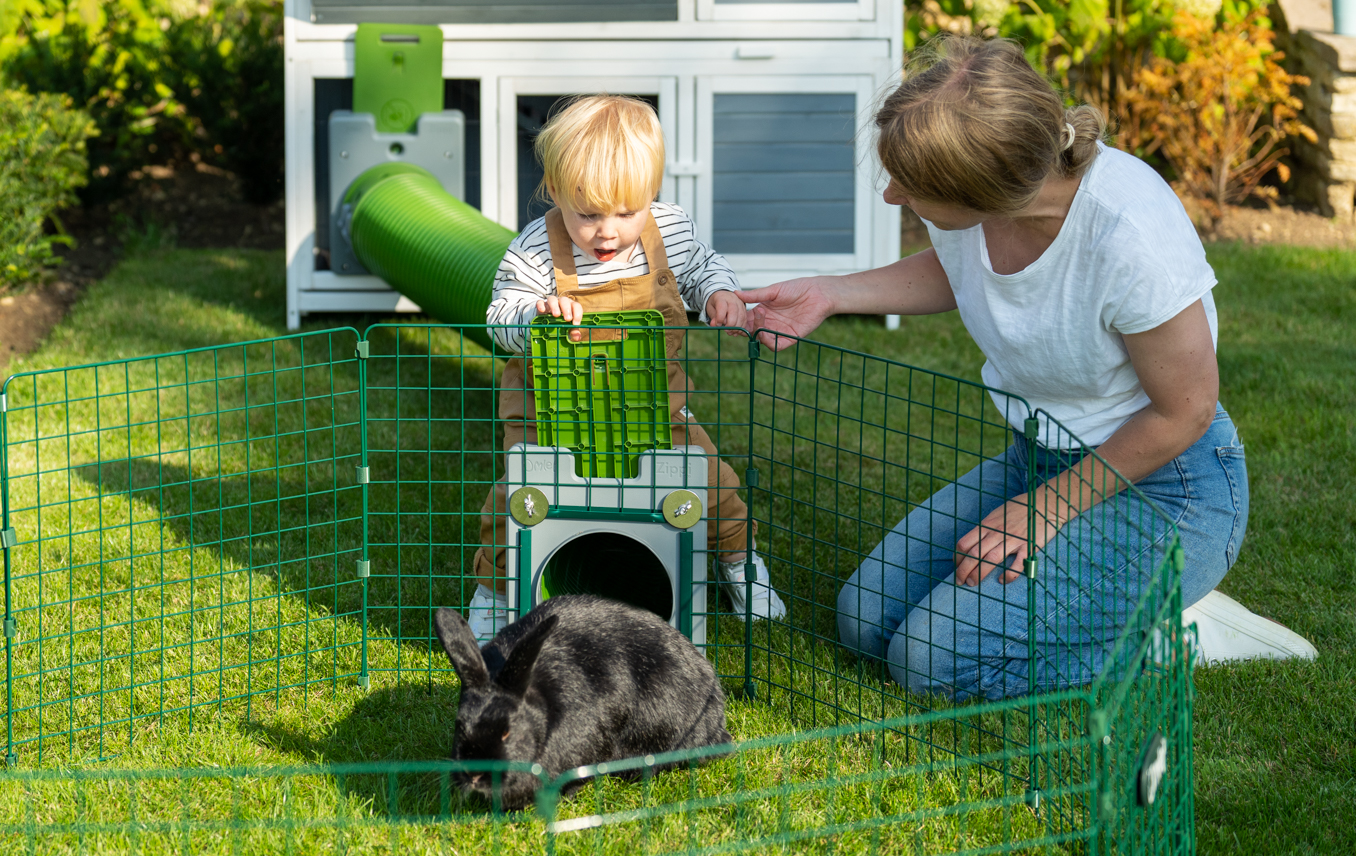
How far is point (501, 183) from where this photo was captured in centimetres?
570

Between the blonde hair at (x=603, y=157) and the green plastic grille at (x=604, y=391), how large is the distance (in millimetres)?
283

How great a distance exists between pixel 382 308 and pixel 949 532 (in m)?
3.43

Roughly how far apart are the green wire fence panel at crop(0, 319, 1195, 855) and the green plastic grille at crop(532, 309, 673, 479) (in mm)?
43

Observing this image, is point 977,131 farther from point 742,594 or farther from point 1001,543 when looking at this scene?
point 742,594

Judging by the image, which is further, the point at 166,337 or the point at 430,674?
the point at 166,337

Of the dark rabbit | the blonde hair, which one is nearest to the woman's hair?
the blonde hair

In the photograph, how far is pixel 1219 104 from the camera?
673 cm

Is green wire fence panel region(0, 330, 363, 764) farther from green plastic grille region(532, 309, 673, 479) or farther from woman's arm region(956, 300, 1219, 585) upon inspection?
woman's arm region(956, 300, 1219, 585)

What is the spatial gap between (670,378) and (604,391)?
1.81 ft

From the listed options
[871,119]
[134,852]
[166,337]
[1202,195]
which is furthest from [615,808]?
[1202,195]

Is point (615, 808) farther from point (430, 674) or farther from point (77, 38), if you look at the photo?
point (77, 38)

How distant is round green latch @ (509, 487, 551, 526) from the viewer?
8.77 ft

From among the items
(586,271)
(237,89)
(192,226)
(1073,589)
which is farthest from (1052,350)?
(192,226)

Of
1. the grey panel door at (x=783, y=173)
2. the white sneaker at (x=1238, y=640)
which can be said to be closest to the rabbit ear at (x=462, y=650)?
the white sneaker at (x=1238, y=640)
